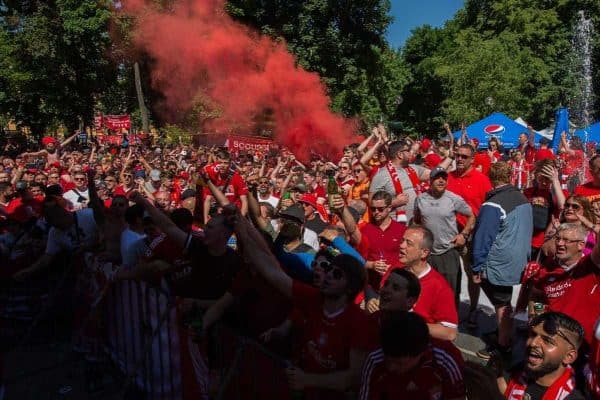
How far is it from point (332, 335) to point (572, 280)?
1.71 meters

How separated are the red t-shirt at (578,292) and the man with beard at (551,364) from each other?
40 cm

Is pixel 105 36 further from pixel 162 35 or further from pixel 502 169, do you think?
pixel 502 169

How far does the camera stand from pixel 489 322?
20.3 ft

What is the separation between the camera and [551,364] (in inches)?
107

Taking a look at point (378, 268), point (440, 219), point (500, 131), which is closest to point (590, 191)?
point (440, 219)

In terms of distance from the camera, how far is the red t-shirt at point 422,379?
2400mm

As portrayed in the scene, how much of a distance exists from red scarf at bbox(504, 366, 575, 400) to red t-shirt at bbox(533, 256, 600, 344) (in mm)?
436

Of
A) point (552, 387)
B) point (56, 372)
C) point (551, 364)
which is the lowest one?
point (56, 372)

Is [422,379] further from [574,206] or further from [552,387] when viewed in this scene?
[574,206]

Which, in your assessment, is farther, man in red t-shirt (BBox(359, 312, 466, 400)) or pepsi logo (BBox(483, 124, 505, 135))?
pepsi logo (BBox(483, 124, 505, 135))

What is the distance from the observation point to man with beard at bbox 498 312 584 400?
2713 millimetres

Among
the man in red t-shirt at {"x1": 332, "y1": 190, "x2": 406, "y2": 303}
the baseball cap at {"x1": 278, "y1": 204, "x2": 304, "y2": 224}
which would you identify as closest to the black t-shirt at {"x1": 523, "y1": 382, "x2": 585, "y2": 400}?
the man in red t-shirt at {"x1": 332, "y1": 190, "x2": 406, "y2": 303}

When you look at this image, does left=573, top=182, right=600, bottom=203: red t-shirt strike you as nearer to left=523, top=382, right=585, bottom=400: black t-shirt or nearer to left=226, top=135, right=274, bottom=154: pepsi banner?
left=523, top=382, right=585, bottom=400: black t-shirt

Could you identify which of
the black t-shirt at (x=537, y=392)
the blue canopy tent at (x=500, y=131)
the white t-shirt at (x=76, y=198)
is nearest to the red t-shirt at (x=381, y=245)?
the black t-shirt at (x=537, y=392)
